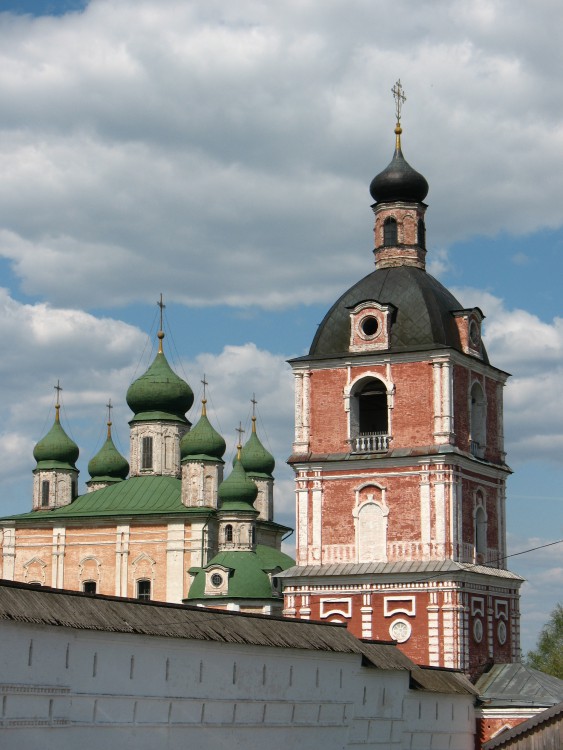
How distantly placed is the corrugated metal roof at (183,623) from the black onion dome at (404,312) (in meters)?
8.52

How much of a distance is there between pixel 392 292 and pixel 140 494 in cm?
2612

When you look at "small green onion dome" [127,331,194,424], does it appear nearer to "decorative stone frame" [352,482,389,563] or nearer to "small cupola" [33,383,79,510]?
"small cupola" [33,383,79,510]

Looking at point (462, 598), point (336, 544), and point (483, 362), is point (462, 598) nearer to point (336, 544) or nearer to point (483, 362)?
point (336, 544)

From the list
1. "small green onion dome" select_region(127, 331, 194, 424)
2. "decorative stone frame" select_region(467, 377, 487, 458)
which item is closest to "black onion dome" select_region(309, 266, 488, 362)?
"decorative stone frame" select_region(467, 377, 487, 458)

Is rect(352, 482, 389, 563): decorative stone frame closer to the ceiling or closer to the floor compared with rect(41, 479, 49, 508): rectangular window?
closer to the floor

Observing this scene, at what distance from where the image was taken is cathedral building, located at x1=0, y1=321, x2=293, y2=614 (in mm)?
57188

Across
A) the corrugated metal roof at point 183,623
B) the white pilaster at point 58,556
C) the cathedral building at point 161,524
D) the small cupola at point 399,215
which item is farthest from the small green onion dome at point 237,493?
the corrugated metal roof at point 183,623

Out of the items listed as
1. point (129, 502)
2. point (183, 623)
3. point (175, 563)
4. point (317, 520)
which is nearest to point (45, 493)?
point (129, 502)

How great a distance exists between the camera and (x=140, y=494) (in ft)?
205

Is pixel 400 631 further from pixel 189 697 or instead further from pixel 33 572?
pixel 33 572

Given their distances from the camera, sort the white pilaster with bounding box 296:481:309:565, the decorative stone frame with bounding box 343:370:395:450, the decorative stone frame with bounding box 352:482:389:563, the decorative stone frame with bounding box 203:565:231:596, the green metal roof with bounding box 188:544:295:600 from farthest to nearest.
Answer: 1. the decorative stone frame with bounding box 203:565:231:596
2. the green metal roof with bounding box 188:544:295:600
3. the white pilaster with bounding box 296:481:309:565
4. the decorative stone frame with bounding box 343:370:395:450
5. the decorative stone frame with bounding box 352:482:389:563

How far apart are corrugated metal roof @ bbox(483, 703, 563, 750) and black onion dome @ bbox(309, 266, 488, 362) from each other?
9.55 meters

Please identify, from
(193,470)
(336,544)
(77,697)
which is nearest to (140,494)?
(193,470)

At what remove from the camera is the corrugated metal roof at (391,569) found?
36.0 meters
